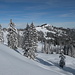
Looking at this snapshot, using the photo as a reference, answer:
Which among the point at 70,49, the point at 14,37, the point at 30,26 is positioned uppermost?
the point at 30,26

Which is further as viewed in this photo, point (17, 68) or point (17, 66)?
point (17, 66)

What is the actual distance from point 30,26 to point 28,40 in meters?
4.43

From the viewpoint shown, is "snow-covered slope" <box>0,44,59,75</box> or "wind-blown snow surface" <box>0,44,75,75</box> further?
"wind-blown snow surface" <box>0,44,75,75</box>

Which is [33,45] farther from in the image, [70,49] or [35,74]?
[70,49]

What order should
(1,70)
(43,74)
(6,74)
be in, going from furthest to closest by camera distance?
(43,74) < (1,70) < (6,74)

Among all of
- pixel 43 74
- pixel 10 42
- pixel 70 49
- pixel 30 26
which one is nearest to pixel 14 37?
pixel 10 42

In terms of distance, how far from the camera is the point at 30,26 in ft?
105

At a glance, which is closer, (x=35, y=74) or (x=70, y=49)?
(x=35, y=74)

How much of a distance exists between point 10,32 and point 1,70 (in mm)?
29326

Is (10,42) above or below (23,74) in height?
above

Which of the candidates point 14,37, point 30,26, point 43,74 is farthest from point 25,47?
point 43,74

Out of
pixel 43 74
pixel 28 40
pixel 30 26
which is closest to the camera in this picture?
pixel 43 74

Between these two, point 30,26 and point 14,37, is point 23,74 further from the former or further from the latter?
point 14,37

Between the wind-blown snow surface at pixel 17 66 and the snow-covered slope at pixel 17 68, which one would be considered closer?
the snow-covered slope at pixel 17 68
